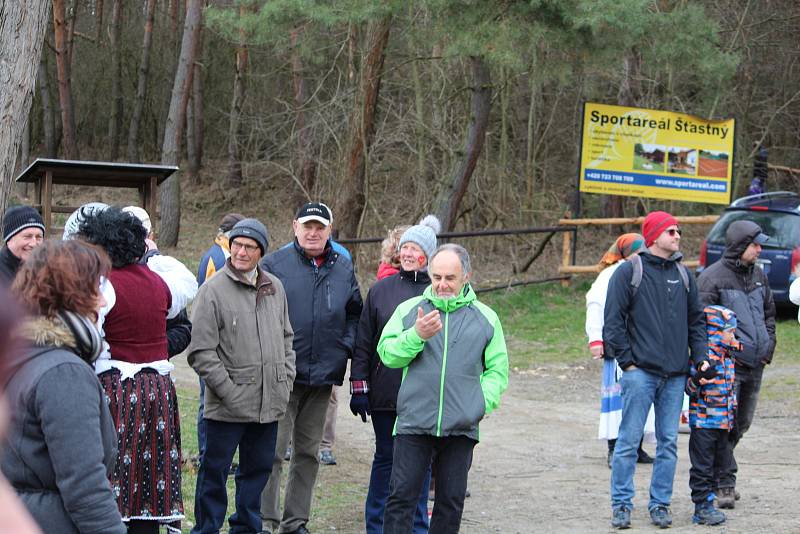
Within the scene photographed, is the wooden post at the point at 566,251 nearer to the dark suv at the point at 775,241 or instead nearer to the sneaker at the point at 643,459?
the dark suv at the point at 775,241

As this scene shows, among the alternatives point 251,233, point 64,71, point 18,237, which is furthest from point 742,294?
point 64,71

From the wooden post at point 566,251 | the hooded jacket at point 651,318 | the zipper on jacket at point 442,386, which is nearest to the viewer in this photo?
the zipper on jacket at point 442,386

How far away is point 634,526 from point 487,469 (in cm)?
195

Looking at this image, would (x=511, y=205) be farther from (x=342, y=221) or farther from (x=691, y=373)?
(x=691, y=373)

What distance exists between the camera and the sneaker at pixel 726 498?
24.4ft

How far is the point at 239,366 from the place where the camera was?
5.93 metres

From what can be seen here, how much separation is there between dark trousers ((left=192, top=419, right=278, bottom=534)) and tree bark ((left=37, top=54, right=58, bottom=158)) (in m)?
25.6

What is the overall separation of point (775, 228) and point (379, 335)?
10864 millimetres

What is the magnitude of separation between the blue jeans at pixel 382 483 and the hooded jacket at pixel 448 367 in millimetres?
806

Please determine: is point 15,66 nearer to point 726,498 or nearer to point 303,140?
point 726,498

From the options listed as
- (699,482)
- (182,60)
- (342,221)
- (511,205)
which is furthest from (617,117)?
(699,482)

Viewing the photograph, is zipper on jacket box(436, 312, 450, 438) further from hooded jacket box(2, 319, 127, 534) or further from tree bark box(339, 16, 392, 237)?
tree bark box(339, 16, 392, 237)

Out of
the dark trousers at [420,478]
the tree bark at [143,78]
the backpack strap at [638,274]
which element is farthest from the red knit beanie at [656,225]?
the tree bark at [143,78]

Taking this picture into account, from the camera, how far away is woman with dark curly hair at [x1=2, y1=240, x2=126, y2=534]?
331 centimetres
